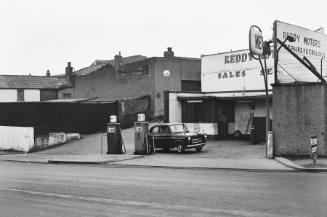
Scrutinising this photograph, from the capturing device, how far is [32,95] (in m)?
58.3

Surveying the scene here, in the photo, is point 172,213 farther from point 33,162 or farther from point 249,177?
point 33,162

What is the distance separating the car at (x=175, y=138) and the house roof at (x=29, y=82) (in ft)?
118

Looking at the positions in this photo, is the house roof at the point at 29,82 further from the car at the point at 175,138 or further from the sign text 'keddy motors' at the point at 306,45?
the sign text 'keddy motors' at the point at 306,45

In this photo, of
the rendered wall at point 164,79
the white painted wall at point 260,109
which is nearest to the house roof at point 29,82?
the rendered wall at point 164,79

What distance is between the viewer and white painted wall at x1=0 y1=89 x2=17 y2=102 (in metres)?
56.2

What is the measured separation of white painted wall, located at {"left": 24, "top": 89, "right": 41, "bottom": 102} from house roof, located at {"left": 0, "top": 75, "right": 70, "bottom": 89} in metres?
0.46

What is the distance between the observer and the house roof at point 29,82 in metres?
57.3

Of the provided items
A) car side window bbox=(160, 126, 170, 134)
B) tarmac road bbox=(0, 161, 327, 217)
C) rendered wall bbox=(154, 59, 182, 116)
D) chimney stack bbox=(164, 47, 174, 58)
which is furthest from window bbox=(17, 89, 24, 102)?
tarmac road bbox=(0, 161, 327, 217)

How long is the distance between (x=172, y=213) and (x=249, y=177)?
6.15 m

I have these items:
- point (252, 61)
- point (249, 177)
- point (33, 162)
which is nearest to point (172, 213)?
point (249, 177)

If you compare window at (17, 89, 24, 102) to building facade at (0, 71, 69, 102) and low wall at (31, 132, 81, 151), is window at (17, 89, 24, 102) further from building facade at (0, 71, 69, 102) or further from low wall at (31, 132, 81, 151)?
low wall at (31, 132, 81, 151)

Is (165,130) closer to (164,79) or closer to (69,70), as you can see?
(164,79)

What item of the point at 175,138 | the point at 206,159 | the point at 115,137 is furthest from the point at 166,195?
the point at 115,137

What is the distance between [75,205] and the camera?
9688mm
